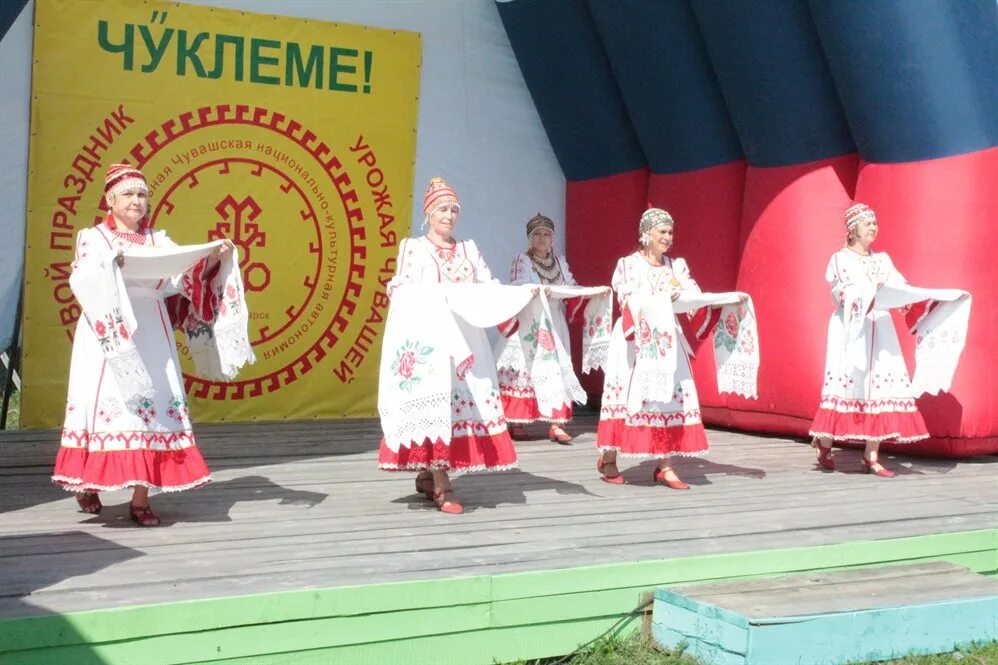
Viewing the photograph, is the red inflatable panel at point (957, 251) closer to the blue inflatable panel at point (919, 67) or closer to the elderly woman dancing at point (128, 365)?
the blue inflatable panel at point (919, 67)

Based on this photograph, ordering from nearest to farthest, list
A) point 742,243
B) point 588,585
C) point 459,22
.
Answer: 1. point 588,585
2. point 742,243
3. point 459,22

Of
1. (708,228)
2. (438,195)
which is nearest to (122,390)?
(438,195)

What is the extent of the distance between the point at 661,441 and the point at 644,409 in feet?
0.51

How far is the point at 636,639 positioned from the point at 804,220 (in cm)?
344

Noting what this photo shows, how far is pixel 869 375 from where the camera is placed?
570 centimetres

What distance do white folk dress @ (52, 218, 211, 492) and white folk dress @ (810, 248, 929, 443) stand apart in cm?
301

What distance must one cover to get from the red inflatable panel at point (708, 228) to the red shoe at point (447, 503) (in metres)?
2.70

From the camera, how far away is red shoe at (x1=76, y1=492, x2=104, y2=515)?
433cm

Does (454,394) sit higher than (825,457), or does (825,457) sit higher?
(454,394)

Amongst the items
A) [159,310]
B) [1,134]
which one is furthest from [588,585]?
[1,134]

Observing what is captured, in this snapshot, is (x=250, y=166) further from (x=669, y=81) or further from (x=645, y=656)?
(x=645, y=656)

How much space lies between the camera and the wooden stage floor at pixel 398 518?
3430 millimetres

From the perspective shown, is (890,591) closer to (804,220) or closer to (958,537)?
(958,537)

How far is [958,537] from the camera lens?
4293 mm
